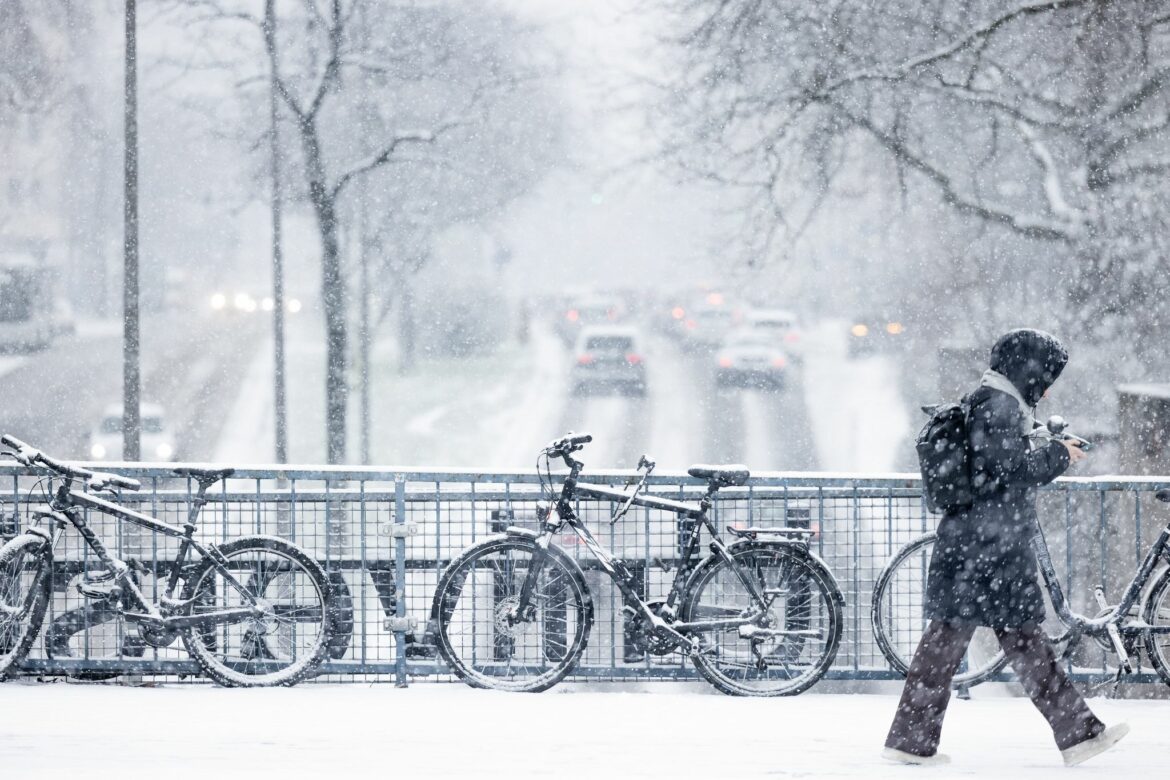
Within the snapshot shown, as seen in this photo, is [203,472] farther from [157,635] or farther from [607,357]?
[607,357]

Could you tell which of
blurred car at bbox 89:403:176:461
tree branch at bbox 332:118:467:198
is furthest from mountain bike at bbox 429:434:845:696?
blurred car at bbox 89:403:176:461

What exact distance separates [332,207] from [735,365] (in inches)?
1071

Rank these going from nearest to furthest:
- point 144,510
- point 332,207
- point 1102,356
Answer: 1. point 144,510
2. point 1102,356
3. point 332,207

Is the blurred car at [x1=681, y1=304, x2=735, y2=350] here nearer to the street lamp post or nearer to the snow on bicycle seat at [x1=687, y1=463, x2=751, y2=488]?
the street lamp post

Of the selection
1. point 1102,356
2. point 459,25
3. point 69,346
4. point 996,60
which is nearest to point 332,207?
point 459,25

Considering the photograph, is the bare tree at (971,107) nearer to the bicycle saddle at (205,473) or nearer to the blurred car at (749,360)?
the bicycle saddle at (205,473)

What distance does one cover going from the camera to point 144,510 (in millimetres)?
6004

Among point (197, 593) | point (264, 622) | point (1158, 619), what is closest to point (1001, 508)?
point (1158, 619)

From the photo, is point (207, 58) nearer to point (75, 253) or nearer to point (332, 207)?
point (332, 207)

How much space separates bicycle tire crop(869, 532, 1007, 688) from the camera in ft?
19.0

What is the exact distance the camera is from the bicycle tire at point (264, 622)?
19.0 ft

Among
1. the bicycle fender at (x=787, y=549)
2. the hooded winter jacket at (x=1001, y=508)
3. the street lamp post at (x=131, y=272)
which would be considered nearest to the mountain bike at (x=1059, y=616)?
the bicycle fender at (x=787, y=549)

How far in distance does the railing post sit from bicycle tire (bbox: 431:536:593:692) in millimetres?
213

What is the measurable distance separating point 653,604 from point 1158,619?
2.18 metres
